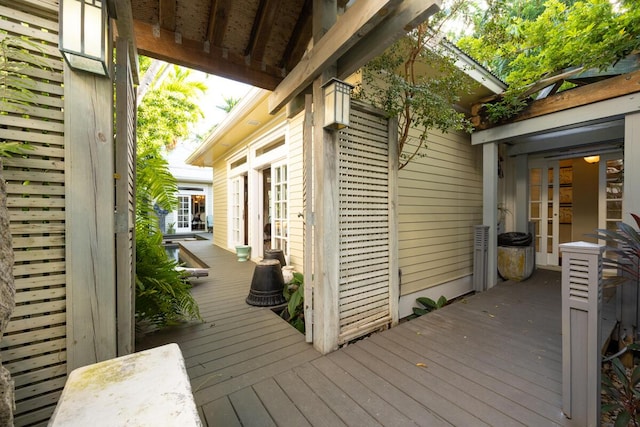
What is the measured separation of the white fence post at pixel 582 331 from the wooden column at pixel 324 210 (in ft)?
5.08

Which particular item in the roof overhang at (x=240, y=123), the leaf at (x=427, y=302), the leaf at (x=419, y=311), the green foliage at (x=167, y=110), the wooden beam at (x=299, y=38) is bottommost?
the leaf at (x=419, y=311)

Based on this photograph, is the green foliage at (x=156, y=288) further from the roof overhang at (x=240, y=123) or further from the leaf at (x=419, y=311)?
the leaf at (x=419, y=311)

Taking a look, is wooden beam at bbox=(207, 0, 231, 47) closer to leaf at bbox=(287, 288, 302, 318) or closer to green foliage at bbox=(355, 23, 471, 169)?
green foliage at bbox=(355, 23, 471, 169)

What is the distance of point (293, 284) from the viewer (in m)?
3.52

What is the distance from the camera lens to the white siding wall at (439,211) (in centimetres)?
371

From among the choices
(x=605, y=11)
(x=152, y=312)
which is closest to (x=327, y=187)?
(x=152, y=312)

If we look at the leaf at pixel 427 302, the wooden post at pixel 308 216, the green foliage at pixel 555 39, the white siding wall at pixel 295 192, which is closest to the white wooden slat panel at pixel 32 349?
the wooden post at pixel 308 216

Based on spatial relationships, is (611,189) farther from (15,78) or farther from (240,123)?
(15,78)

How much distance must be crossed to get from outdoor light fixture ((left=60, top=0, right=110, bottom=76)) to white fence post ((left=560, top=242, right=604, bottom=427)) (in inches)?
102

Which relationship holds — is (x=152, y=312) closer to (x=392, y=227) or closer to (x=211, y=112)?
(x=392, y=227)

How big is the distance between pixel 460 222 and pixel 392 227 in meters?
2.52

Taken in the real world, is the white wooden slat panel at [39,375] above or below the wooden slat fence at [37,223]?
below

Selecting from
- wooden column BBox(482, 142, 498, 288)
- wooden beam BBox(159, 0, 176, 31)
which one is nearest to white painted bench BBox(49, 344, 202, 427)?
wooden beam BBox(159, 0, 176, 31)

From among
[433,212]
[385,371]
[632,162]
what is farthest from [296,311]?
[632,162]
